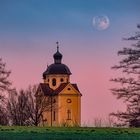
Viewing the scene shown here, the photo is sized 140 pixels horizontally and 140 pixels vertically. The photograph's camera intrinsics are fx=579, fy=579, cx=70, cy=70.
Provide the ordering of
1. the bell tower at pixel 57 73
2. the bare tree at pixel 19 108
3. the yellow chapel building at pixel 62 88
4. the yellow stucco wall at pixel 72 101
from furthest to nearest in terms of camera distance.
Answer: the bell tower at pixel 57 73 → the yellow stucco wall at pixel 72 101 → the yellow chapel building at pixel 62 88 → the bare tree at pixel 19 108

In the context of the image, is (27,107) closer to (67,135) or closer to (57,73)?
(57,73)

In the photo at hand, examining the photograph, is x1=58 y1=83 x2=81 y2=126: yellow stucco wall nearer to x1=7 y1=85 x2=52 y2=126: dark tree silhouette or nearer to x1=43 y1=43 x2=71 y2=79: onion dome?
x1=43 y1=43 x2=71 y2=79: onion dome

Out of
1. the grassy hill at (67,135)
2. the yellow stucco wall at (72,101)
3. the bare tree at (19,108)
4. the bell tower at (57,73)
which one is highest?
the bell tower at (57,73)

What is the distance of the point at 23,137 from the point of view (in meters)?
20.1

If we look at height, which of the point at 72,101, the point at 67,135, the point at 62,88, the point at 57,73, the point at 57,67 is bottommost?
the point at 67,135

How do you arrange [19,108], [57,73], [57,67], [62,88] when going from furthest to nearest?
[62,88]
[57,73]
[57,67]
[19,108]

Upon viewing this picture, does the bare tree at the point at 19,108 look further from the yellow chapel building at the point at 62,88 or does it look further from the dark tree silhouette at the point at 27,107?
→ the yellow chapel building at the point at 62,88

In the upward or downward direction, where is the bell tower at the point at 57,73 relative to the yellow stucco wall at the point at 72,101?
upward

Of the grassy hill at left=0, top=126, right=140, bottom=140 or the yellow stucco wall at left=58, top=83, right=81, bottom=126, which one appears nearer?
the grassy hill at left=0, top=126, right=140, bottom=140

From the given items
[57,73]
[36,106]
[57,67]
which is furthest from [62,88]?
[36,106]

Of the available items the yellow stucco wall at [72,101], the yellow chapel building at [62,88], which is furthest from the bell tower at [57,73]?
the yellow stucco wall at [72,101]

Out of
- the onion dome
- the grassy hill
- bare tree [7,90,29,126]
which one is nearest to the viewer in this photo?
the grassy hill

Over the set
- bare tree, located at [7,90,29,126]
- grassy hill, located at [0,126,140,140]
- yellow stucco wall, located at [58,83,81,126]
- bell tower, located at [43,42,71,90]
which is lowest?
grassy hill, located at [0,126,140,140]

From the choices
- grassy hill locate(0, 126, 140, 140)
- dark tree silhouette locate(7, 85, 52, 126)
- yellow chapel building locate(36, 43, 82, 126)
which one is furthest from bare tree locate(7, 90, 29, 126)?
grassy hill locate(0, 126, 140, 140)
